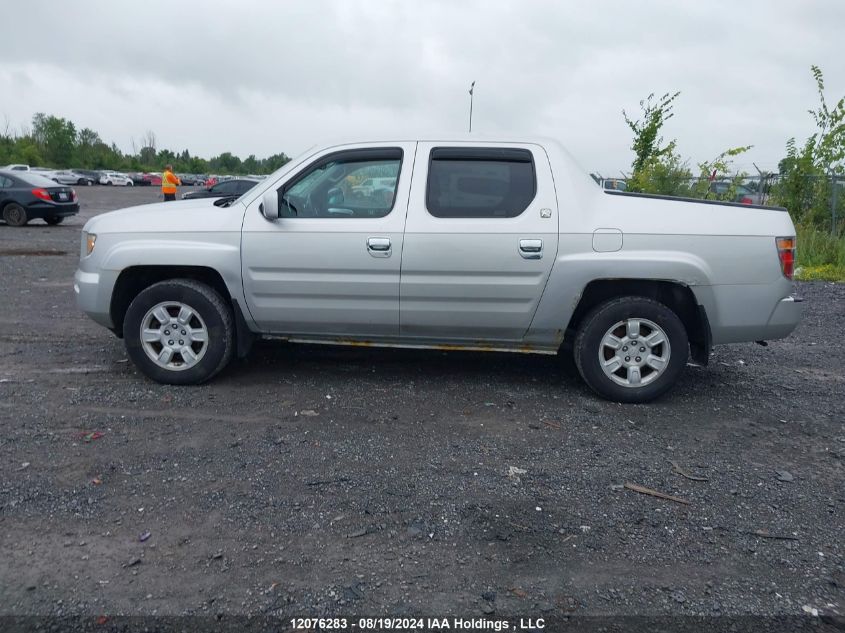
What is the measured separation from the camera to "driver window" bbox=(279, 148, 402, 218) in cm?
533

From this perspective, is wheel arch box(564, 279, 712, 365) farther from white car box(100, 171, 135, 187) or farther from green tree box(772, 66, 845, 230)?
white car box(100, 171, 135, 187)

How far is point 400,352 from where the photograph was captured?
6645 millimetres

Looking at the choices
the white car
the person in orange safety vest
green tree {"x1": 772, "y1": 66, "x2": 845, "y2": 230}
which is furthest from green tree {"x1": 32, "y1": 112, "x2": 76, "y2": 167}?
green tree {"x1": 772, "y1": 66, "x2": 845, "y2": 230}

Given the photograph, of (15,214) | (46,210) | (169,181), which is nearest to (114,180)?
(169,181)

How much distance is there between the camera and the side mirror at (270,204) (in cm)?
513

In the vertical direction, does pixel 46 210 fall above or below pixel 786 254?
below

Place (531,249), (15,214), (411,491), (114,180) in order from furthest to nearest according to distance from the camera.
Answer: (114,180) → (15,214) → (531,249) → (411,491)

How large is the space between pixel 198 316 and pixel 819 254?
11305 millimetres

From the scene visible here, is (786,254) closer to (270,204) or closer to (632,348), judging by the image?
(632,348)

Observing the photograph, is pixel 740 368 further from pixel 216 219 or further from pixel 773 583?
pixel 216 219

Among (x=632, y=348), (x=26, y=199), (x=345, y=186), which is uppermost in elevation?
(x=345, y=186)

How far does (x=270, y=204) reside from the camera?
513 centimetres

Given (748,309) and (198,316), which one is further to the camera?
(198,316)

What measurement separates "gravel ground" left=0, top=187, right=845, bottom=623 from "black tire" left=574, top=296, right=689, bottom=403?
0.16 metres
